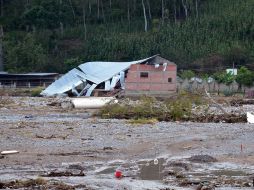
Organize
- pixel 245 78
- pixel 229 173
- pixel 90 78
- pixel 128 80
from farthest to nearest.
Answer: pixel 245 78 < pixel 90 78 < pixel 128 80 < pixel 229 173

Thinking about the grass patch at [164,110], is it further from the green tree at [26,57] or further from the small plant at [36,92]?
the green tree at [26,57]

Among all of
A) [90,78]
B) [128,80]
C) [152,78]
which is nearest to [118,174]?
[128,80]

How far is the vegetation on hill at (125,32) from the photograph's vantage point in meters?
77.1

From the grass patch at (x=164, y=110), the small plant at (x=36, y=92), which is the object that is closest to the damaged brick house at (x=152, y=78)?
the small plant at (x=36, y=92)

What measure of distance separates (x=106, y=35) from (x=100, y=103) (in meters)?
40.5

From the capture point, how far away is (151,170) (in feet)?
66.3

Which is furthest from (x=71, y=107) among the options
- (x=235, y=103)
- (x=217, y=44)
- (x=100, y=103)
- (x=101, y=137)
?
(x=217, y=44)

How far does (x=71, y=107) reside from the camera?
4522 centimetres

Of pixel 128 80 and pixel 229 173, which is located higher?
pixel 128 80

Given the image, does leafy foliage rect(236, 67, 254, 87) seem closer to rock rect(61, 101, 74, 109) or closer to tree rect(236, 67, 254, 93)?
tree rect(236, 67, 254, 93)

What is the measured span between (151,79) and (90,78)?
18.4ft

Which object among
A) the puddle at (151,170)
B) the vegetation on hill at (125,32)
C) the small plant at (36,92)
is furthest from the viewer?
the vegetation on hill at (125,32)

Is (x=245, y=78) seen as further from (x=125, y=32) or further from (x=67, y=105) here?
(x=125, y=32)

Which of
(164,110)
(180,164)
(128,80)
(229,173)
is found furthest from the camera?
(128,80)
